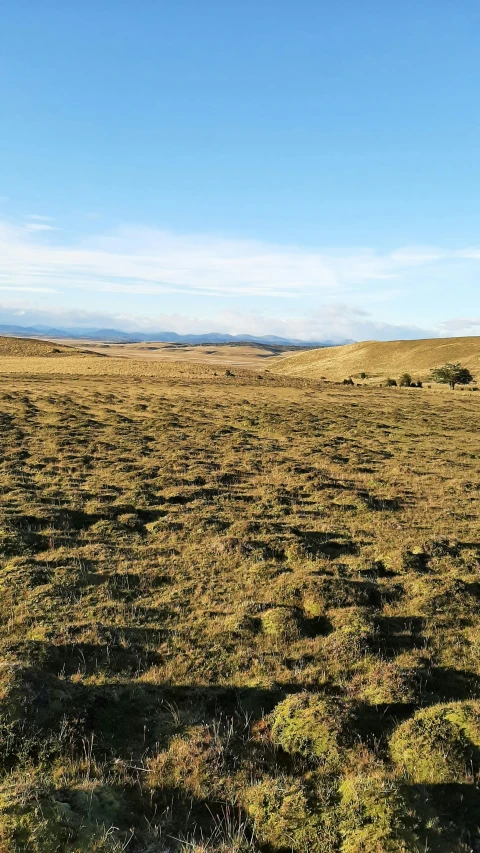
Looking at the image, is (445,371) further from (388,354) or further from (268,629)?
(268,629)

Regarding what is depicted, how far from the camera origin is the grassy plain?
586 centimetres

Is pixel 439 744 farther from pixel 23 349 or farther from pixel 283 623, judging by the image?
pixel 23 349

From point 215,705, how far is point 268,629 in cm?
249

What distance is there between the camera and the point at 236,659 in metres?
9.22

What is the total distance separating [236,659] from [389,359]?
12410 cm

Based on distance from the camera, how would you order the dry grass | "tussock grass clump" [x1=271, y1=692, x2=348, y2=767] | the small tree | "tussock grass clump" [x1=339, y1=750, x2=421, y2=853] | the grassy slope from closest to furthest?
"tussock grass clump" [x1=339, y1=750, x2=421, y2=853]
"tussock grass clump" [x1=271, y1=692, x2=348, y2=767]
the small tree
the grassy slope
the dry grass

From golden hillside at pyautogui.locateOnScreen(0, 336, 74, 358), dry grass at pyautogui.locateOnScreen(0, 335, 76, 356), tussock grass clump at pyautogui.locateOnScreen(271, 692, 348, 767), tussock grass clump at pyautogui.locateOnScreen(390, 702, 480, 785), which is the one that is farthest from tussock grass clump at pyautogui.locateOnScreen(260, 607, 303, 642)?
golden hillside at pyautogui.locateOnScreen(0, 336, 74, 358)

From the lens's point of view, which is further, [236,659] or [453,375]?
[453,375]

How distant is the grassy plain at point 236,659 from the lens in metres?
5.86

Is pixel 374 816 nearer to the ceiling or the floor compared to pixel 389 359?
nearer to the floor

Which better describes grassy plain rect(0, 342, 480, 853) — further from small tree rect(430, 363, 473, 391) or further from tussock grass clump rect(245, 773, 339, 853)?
small tree rect(430, 363, 473, 391)

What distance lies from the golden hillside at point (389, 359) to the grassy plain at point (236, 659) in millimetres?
84163

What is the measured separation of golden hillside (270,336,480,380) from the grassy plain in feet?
276

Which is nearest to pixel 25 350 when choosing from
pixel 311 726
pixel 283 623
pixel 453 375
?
pixel 453 375
